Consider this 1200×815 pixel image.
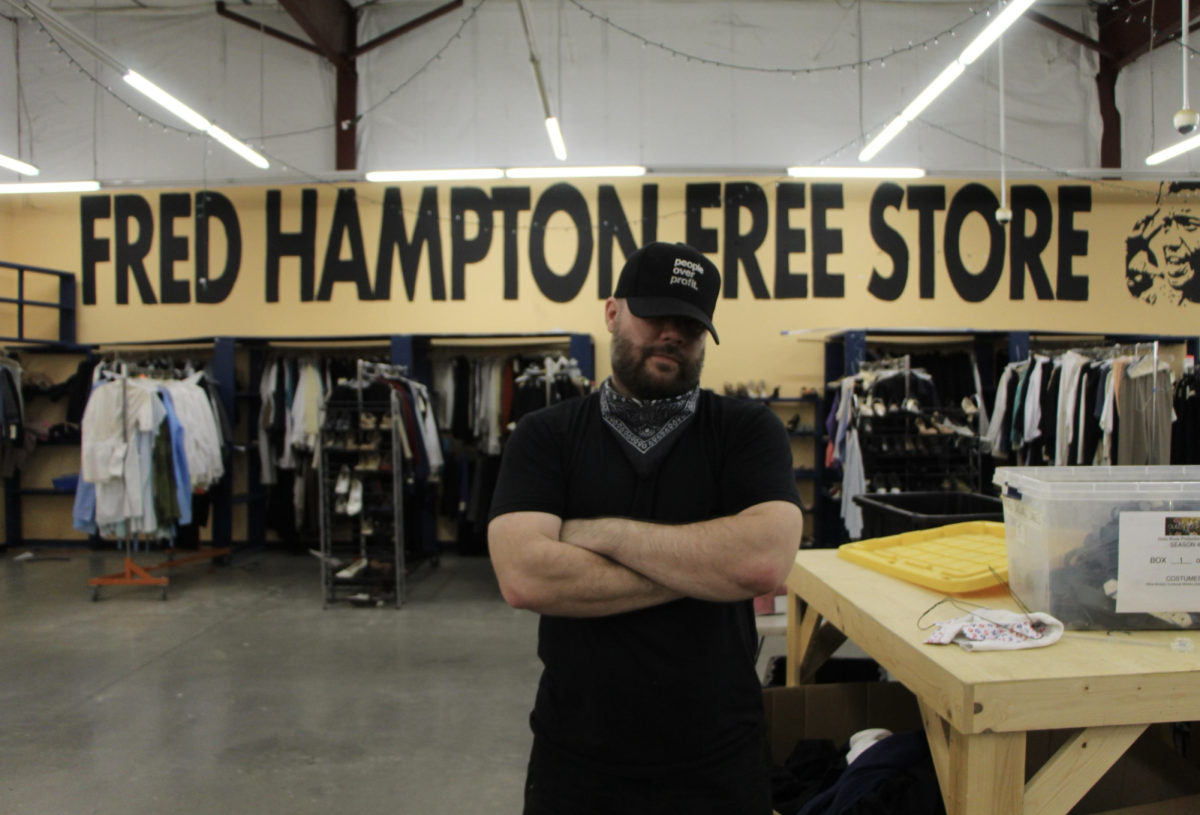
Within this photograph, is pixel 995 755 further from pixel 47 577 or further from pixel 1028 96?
pixel 1028 96

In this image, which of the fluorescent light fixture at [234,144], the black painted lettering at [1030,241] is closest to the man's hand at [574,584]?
the fluorescent light fixture at [234,144]

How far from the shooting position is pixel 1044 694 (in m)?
1.14

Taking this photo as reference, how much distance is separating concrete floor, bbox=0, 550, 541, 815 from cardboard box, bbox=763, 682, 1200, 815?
1.24 meters

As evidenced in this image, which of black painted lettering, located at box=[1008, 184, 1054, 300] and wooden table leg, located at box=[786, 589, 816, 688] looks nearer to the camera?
wooden table leg, located at box=[786, 589, 816, 688]

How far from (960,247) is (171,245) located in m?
8.42

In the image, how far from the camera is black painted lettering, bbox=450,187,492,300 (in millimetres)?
7383

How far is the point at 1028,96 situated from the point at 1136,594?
25.8 feet

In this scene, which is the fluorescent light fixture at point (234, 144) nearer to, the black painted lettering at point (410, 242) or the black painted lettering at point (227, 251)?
the black painted lettering at point (410, 242)

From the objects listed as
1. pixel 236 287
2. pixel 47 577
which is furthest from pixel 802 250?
pixel 47 577

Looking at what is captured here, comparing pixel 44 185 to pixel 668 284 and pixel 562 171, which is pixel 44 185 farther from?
pixel 668 284

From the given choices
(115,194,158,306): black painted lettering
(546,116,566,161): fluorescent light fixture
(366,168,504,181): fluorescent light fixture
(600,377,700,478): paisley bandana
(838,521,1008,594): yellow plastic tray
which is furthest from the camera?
(115,194,158,306): black painted lettering

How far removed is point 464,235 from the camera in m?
7.40

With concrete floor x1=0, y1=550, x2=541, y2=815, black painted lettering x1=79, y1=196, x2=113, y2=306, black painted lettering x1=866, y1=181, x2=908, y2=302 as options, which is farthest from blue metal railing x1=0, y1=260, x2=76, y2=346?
black painted lettering x1=866, y1=181, x2=908, y2=302

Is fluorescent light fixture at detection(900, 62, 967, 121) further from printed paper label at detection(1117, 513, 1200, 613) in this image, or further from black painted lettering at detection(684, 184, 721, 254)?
printed paper label at detection(1117, 513, 1200, 613)
